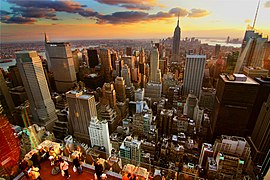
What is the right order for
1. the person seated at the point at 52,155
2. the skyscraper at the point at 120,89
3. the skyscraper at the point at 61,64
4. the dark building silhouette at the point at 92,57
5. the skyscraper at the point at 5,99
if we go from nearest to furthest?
the person seated at the point at 52,155 < the skyscraper at the point at 5,99 < the skyscraper at the point at 120,89 < the skyscraper at the point at 61,64 < the dark building silhouette at the point at 92,57

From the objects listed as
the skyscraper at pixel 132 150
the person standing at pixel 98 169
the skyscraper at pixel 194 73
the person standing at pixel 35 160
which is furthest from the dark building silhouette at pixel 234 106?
the person standing at pixel 35 160

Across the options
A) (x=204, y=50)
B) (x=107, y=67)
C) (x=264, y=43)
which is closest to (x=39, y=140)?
(x=107, y=67)

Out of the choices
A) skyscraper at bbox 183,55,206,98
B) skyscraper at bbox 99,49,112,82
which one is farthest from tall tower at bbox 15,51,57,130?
skyscraper at bbox 183,55,206,98

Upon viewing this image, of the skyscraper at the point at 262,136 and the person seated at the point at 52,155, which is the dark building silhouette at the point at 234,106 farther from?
the person seated at the point at 52,155

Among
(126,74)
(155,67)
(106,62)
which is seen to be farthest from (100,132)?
(106,62)

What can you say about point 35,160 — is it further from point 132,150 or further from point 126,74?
point 126,74

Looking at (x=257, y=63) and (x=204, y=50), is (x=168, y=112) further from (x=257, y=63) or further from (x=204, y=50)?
(x=204, y=50)

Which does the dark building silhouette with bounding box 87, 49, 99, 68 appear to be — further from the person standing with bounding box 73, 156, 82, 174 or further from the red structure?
the person standing with bounding box 73, 156, 82, 174
